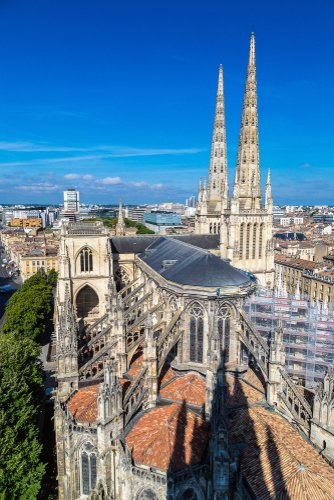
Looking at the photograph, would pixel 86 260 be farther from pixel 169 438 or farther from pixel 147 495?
pixel 147 495

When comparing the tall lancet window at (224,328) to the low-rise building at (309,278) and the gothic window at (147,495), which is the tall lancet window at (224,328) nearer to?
the gothic window at (147,495)

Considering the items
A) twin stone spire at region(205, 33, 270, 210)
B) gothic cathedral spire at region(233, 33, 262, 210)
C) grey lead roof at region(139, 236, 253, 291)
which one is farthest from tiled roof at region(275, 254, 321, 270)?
grey lead roof at region(139, 236, 253, 291)

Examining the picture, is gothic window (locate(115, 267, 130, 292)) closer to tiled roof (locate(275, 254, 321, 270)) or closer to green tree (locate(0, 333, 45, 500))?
green tree (locate(0, 333, 45, 500))

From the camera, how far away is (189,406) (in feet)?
77.6

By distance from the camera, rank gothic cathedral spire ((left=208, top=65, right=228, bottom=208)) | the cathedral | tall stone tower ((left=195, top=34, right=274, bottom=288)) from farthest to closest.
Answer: gothic cathedral spire ((left=208, top=65, right=228, bottom=208))
tall stone tower ((left=195, top=34, right=274, bottom=288))
the cathedral

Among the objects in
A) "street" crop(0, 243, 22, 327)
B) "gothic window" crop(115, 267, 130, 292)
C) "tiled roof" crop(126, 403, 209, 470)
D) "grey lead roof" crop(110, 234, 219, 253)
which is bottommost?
"street" crop(0, 243, 22, 327)

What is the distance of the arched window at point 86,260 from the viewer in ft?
153

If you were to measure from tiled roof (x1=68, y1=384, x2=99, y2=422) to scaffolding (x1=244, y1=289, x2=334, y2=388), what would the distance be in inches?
570

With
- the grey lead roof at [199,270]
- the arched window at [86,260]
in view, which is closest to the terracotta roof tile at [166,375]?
the grey lead roof at [199,270]

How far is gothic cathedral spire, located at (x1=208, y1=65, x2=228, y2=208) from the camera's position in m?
56.5

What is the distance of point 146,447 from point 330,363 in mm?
18223

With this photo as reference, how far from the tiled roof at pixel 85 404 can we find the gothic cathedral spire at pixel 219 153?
123 ft

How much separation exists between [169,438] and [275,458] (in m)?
5.64

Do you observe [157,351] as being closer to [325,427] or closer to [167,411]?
[167,411]
